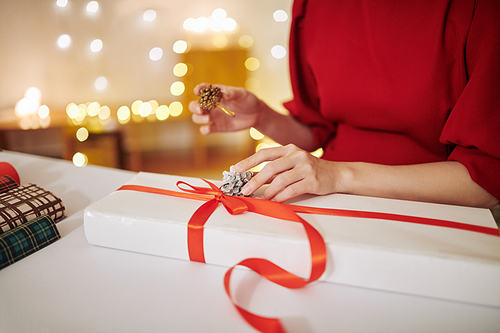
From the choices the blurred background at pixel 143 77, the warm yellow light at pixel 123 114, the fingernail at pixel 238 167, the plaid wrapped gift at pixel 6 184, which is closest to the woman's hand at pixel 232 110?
the fingernail at pixel 238 167

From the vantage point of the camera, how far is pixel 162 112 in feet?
8.87

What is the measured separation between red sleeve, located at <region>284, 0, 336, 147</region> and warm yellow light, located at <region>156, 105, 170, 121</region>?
183 centimetres

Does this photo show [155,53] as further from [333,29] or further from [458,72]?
[458,72]

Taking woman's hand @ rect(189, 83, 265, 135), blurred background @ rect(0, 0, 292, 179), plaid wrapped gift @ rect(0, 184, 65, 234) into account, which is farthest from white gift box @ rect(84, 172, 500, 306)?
blurred background @ rect(0, 0, 292, 179)

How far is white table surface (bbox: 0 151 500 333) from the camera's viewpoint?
0.39 meters

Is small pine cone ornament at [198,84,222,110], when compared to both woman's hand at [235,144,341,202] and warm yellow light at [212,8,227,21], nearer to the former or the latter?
woman's hand at [235,144,341,202]

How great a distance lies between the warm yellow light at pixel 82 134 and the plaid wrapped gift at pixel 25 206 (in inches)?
80.5

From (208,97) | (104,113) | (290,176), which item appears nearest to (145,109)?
(104,113)

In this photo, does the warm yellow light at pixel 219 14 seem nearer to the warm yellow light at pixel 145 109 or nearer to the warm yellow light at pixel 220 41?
the warm yellow light at pixel 220 41

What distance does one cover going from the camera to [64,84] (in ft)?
7.72

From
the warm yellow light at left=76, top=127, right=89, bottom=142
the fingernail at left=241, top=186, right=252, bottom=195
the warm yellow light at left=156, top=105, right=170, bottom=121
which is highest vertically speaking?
the fingernail at left=241, top=186, right=252, bottom=195

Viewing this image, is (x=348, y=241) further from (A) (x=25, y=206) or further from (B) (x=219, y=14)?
(B) (x=219, y=14)

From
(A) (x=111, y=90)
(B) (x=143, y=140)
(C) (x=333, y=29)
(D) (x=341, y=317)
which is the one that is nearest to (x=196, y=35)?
(A) (x=111, y=90)

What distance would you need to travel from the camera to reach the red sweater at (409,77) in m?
0.59
